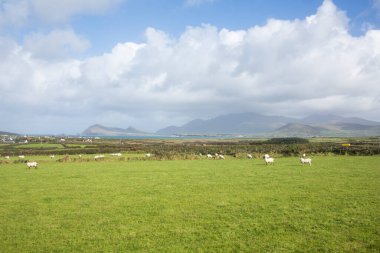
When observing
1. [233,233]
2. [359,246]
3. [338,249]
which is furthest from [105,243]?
[359,246]

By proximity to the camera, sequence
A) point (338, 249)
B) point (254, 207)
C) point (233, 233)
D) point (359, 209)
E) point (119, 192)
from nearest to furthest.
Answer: point (338, 249), point (233, 233), point (359, 209), point (254, 207), point (119, 192)

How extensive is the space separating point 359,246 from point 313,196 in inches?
319

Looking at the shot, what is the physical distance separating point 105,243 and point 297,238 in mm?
7486

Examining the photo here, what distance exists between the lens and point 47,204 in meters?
18.3

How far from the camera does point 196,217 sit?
48.8 feet

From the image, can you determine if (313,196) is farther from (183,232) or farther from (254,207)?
(183,232)

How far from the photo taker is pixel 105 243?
11766 mm

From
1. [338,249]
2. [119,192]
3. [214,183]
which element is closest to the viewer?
[338,249]

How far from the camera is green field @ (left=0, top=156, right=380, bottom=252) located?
11.4 meters

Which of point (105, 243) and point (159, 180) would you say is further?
point (159, 180)

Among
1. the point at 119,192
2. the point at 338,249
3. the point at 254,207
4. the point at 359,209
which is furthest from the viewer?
the point at 119,192

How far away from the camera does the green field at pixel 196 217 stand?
11.4 meters

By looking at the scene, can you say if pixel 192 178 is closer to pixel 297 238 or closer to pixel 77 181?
pixel 77 181

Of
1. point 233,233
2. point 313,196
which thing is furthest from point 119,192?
point 313,196
